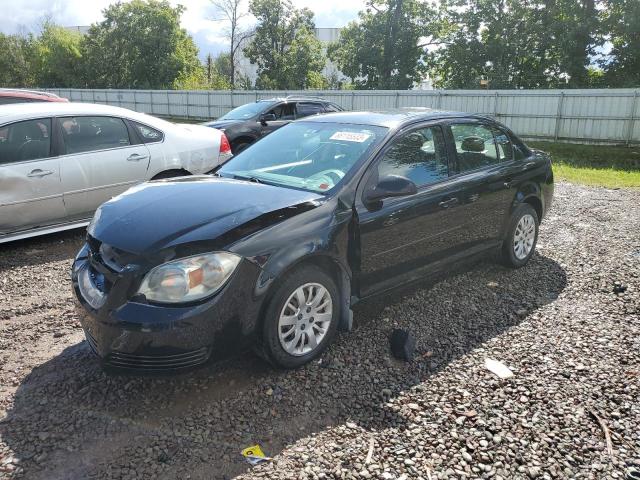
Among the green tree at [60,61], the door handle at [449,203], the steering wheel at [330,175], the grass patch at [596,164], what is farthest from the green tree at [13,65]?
the door handle at [449,203]

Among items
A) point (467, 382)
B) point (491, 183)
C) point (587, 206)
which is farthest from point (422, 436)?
point (587, 206)

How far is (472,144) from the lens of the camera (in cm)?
475

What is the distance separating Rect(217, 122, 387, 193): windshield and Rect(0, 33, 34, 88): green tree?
5938cm

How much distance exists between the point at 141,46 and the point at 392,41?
2235cm

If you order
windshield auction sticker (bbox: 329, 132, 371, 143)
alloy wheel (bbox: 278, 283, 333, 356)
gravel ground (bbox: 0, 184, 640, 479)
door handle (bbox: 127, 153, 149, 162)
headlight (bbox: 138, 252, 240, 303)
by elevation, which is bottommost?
gravel ground (bbox: 0, 184, 640, 479)

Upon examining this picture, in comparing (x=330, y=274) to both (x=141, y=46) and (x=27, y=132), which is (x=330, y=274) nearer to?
(x=27, y=132)

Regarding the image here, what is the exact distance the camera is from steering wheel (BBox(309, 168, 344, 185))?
12.2 feet

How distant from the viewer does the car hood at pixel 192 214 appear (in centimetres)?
301

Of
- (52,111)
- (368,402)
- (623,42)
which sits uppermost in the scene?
(623,42)

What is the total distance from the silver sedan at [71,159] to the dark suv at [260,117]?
13.5ft

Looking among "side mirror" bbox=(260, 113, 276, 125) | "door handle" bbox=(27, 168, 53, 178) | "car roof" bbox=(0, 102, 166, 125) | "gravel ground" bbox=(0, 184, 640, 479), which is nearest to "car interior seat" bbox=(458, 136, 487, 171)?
"gravel ground" bbox=(0, 184, 640, 479)

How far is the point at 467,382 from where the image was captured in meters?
3.35

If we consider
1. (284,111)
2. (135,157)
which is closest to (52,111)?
(135,157)

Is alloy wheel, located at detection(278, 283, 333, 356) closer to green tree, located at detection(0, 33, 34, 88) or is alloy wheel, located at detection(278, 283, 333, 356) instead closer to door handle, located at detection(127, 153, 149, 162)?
door handle, located at detection(127, 153, 149, 162)
